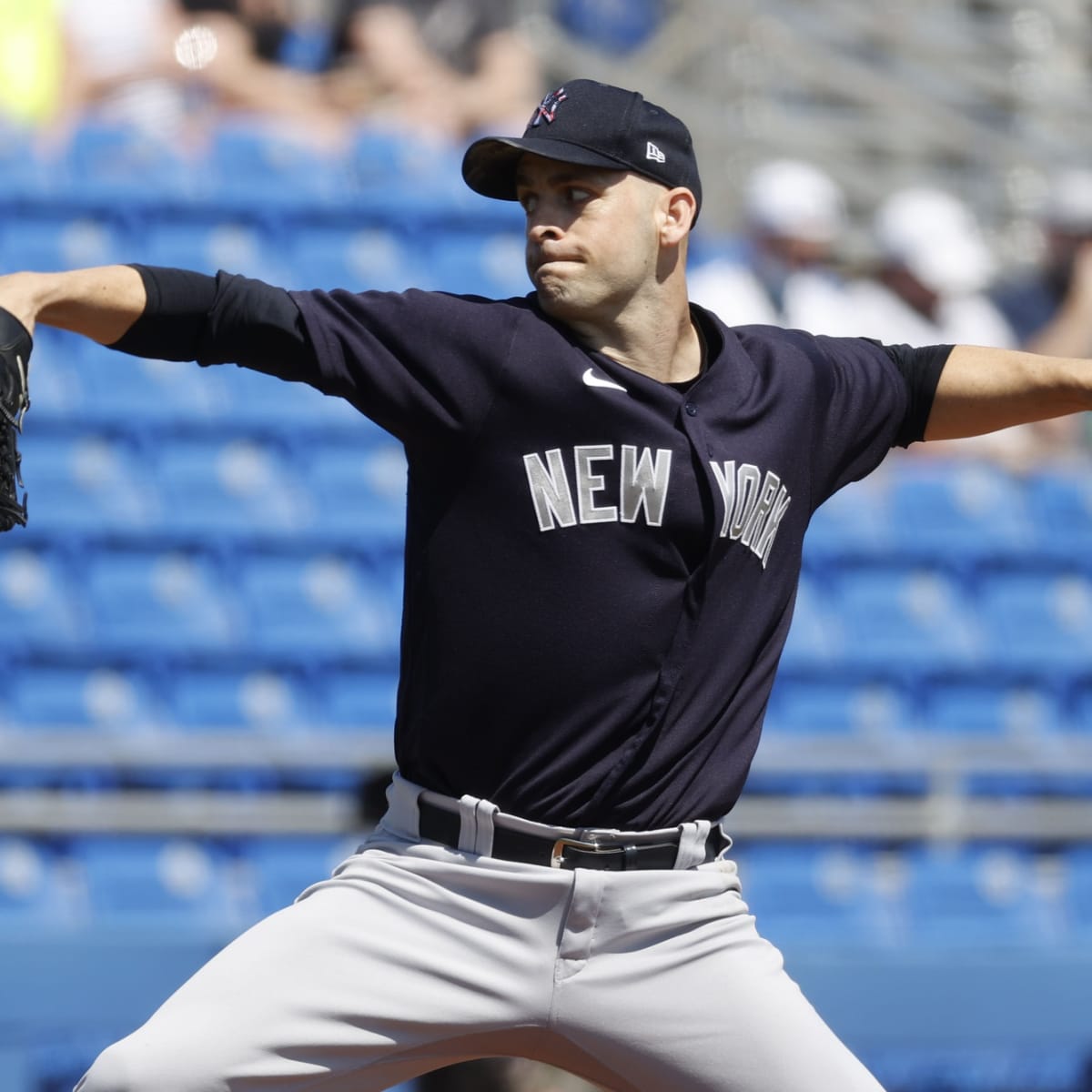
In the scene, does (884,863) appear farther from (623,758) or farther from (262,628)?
(623,758)

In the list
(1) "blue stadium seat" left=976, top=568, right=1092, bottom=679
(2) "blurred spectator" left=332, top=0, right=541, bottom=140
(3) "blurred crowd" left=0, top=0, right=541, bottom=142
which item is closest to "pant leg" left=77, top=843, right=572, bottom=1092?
(1) "blue stadium seat" left=976, top=568, right=1092, bottom=679

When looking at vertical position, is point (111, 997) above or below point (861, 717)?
below

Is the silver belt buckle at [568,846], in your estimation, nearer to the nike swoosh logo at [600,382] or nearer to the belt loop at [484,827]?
the belt loop at [484,827]

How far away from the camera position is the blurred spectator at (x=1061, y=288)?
7926 mm

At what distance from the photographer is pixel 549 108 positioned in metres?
2.88

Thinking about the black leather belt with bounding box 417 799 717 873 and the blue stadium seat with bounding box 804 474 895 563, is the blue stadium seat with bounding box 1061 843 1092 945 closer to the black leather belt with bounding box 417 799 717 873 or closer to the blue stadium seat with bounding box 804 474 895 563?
the blue stadium seat with bounding box 804 474 895 563

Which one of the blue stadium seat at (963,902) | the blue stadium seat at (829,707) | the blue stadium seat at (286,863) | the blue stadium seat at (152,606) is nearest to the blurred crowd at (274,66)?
the blue stadium seat at (152,606)

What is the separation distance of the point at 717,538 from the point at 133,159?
5843 millimetres

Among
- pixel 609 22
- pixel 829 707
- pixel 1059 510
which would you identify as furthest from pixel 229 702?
pixel 609 22

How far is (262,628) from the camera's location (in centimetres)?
643

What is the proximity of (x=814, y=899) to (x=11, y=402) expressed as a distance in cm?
397

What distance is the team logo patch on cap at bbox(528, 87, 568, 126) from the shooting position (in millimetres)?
2865

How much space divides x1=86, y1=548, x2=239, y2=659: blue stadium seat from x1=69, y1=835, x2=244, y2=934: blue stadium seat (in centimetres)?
90

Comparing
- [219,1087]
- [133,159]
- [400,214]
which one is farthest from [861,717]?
[219,1087]
